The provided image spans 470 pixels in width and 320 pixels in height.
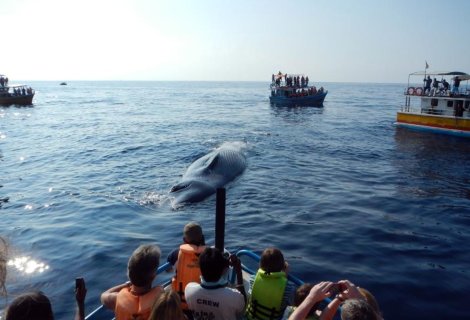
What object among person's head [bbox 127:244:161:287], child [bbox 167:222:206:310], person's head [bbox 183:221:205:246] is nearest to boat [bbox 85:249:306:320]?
child [bbox 167:222:206:310]

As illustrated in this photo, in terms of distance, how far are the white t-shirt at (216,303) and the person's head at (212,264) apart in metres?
0.15

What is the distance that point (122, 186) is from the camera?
1762 cm

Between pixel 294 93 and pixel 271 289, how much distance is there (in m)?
53.9

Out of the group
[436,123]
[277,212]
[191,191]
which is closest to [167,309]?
[277,212]

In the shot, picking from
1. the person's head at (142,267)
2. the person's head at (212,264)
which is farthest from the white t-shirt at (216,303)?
the person's head at (142,267)

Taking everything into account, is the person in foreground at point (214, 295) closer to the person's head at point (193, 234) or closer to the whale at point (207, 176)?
the person's head at point (193, 234)

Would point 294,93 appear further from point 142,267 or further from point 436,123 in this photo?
point 142,267

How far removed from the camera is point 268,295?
5098mm

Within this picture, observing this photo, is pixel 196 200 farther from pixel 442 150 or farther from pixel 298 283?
pixel 442 150

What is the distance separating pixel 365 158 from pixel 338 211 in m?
10.8

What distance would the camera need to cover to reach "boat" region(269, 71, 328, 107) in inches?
2234

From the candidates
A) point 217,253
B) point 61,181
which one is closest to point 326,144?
point 61,181

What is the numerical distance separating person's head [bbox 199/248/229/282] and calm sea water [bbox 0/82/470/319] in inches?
191

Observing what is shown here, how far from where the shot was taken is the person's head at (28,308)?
327cm
